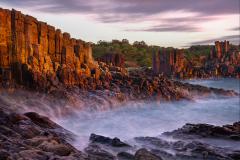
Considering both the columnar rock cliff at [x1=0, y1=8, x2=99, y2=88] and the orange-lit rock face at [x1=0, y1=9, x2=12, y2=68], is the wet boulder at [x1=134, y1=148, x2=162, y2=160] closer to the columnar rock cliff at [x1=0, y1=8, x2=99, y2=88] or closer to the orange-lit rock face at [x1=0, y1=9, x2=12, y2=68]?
the columnar rock cliff at [x1=0, y1=8, x2=99, y2=88]

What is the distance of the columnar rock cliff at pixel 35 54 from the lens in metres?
30.0

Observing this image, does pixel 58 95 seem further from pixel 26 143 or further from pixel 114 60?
pixel 114 60

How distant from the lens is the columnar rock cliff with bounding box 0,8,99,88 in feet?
98.3

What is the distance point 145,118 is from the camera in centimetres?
3116

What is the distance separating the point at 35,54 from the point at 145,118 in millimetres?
10049

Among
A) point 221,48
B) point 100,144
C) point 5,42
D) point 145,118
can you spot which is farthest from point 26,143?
point 221,48

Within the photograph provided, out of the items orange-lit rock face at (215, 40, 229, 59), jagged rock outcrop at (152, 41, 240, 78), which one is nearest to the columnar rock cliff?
jagged rock outcrop at (152, 41, 240, 78)

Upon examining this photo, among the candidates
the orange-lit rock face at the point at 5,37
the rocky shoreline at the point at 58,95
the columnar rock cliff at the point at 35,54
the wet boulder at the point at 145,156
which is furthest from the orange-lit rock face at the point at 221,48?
the wet boulder at the point at 145,156

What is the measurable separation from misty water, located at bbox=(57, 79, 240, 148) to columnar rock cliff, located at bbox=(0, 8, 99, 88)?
460cm

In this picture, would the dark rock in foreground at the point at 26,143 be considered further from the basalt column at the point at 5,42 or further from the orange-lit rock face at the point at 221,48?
the orange-lit rock face at the point at 221,48

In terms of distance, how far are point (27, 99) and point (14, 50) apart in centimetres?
463

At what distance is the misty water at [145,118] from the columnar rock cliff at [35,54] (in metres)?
4.60

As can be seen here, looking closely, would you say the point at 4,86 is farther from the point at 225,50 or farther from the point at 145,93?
the point at 225,50

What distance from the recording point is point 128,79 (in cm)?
4159
